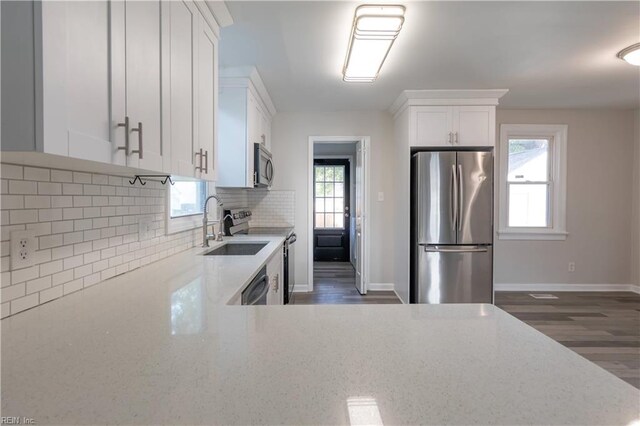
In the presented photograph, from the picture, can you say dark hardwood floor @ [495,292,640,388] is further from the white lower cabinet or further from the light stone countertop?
the white lower cabinet

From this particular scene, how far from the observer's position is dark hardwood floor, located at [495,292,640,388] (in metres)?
2.52

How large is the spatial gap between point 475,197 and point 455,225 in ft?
1.14

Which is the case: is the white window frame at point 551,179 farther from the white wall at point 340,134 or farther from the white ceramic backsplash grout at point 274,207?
the white ceramic backsplash grout at point 274,207

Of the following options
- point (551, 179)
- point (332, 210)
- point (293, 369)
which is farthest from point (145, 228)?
point (332, 210)

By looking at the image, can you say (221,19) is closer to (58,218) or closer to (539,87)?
(58,218)

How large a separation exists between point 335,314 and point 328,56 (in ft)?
7.30

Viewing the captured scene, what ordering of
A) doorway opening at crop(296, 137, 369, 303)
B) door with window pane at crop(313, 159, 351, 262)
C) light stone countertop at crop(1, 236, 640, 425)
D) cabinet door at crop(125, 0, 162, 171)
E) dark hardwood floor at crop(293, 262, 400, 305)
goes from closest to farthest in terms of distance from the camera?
light stone countertop at crop(1, 236, 640, 425) → cabinet door at crop(125, 0, 162, 171) → dark hardwood floor at crop(293, 262, 400, 305) → doorway opening at crop(296, 137, 369, 303) → door with window pane at crop(313, 159, 351, 262)

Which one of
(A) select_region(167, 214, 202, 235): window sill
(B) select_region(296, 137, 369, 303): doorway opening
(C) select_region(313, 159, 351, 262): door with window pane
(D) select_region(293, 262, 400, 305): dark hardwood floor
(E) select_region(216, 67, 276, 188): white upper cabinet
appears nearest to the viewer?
(A) select_region(167, 214, 202, 235): window sill

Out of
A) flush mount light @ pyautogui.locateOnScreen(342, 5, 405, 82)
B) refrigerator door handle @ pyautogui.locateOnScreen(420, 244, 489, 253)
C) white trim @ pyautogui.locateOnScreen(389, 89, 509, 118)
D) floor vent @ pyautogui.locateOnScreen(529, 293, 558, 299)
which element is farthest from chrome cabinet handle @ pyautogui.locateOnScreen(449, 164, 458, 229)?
floor vent @ pyautogui.locateOnScreen(529, 293, 558, 299)

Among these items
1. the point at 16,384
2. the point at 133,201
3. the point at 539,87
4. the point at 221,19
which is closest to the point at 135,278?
the point at 133,201

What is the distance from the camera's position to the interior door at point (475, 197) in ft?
10.9

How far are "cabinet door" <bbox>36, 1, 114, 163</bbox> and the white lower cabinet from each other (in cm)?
141

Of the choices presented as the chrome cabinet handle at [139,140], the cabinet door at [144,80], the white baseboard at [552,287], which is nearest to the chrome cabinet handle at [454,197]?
the white baseboard at [552,287]

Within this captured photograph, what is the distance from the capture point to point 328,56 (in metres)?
2.62
